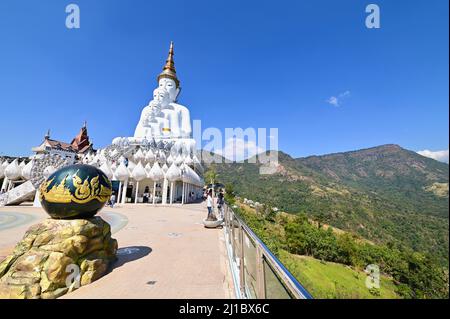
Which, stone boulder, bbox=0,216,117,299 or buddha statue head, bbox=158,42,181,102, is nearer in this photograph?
stone boulder, bbox=0,216,117,299

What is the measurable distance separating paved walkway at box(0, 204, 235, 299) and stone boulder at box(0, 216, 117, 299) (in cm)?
32

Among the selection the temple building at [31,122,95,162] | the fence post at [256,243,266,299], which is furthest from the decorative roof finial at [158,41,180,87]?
the fence post at [256,243,266,299]

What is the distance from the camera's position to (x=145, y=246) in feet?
25.5

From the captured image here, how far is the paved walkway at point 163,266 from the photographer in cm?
448

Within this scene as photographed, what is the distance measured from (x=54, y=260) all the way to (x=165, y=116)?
117 ft

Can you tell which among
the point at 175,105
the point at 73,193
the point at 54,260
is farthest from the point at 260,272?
the point at 175,105

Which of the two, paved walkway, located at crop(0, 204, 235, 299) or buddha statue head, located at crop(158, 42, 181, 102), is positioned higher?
buddha statue head, located at crop(158, 42, 181, 102)

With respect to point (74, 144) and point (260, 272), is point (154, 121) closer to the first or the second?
point (74, 144)

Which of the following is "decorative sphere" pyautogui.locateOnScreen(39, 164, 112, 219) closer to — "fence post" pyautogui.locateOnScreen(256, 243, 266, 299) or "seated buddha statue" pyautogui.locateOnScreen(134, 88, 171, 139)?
"fence post" pyautogui.locateOnScreen(256, 243, 266, 299)

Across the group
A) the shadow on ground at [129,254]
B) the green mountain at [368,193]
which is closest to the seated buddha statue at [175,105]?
the shadow on ground at [129,254]

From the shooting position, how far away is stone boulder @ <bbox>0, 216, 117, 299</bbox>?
4289 millimetres

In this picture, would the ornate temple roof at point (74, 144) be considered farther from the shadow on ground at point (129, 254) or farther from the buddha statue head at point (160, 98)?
the shadow on ground at point (129, 254)

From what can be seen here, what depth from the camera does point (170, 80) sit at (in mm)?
40594
